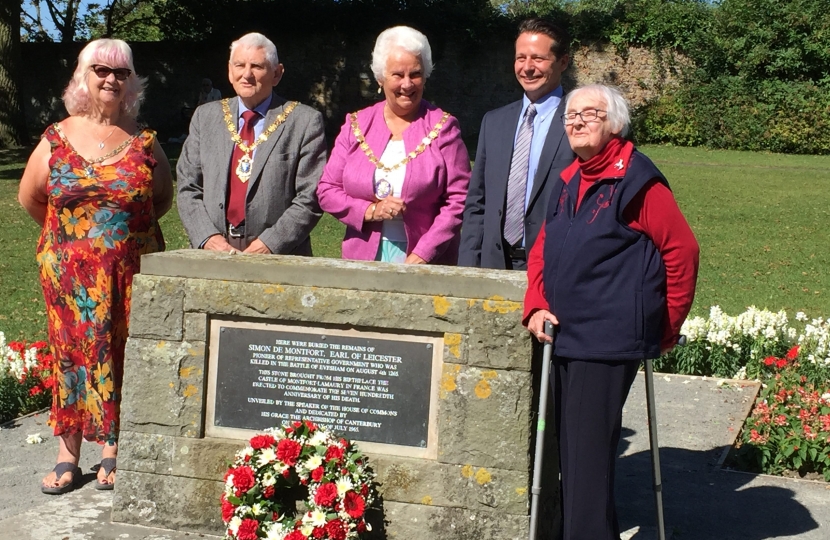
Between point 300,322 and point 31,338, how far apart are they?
4.63 m

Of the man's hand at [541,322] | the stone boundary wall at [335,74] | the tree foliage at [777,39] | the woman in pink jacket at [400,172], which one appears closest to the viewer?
the man's hand at [541,322]

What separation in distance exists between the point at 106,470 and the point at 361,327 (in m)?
1.60

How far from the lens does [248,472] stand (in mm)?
4094

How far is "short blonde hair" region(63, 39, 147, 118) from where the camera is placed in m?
4.74

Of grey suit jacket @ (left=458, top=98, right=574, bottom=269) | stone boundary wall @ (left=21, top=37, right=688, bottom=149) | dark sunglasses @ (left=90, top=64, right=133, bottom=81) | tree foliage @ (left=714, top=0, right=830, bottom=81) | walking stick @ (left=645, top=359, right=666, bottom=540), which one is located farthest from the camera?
stone boundary wall @ (left=21, top=37, right=688, bottom=149)

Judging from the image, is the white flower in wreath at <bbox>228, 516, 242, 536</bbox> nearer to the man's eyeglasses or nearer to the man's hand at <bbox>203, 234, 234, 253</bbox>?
the man's hand at <bbox>203, 234, 234, 253</bbox>

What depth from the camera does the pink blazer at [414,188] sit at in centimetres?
461

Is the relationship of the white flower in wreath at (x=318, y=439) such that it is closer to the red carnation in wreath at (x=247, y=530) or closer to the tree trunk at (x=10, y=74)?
the red carnation in wreath at (x=247, y=530)

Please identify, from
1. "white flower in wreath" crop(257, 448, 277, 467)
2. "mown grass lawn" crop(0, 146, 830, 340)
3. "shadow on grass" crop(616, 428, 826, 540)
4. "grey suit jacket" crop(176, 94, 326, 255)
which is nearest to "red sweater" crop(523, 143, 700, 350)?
"shadow on grass" crop(616, 428, 826, 540)

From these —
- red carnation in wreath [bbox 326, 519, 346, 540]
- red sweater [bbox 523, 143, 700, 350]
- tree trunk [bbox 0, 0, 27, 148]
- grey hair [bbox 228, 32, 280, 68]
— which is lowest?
red carnation in wreath [bbox 326, 519, 346, 540]

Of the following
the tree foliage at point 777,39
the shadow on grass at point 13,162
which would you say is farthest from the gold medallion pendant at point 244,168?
the tree foliage at point 777,39

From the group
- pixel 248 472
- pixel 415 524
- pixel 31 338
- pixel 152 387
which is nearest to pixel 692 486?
pixel 415 524

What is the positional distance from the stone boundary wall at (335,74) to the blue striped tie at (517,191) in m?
21.8

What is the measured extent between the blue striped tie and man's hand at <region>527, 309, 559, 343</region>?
0.79 metres
